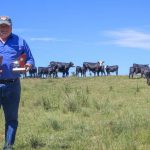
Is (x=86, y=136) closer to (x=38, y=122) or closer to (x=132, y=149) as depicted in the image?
(x=132, y=149)

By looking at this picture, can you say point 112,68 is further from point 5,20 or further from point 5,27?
point 5,20

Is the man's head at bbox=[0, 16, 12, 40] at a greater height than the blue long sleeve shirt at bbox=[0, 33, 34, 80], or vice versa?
the man's head at bbox=[0, 16, 12, 40]

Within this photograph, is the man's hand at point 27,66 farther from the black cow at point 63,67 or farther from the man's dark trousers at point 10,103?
the black cow at point 63,67

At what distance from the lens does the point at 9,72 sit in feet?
31.6

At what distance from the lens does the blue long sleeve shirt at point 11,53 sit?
9586 mm

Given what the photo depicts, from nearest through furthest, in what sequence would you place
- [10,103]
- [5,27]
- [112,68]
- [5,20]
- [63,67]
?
[5,20] < [5,27] < [10,103] < [63,67] < [112,68]

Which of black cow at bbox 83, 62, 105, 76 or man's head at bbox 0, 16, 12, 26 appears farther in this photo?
black cow at bbox 83, 62, 105, 76

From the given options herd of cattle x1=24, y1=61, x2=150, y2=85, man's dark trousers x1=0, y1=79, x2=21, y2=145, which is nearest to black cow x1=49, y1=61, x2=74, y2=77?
herd of cattle x1=24, y1=61, x2=150, y2=85

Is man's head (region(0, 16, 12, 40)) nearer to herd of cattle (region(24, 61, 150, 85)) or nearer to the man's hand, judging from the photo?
the man's hand

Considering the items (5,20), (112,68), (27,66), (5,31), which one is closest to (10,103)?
(27,66)

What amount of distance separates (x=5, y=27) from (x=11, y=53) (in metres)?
0.43

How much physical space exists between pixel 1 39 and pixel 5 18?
369 millimetres

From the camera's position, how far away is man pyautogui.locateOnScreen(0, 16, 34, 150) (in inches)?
378

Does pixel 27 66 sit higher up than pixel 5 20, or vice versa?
pixel 5 20
